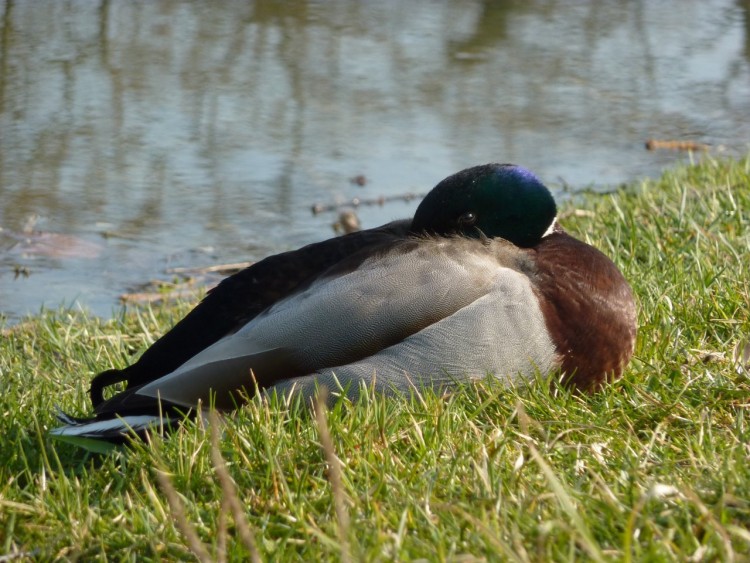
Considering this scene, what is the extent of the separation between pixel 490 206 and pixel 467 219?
89 millimetres

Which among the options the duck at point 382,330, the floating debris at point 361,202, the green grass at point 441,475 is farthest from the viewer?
the floating debris at point 361,202

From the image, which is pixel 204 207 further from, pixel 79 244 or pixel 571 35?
pixel 571 35

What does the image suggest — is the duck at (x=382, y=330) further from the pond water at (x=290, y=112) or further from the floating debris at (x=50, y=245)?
the floating debris at (x=50, y=245)

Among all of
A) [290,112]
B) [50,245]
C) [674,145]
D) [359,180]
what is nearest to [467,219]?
[50,245]

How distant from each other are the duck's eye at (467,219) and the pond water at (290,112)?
105 inches

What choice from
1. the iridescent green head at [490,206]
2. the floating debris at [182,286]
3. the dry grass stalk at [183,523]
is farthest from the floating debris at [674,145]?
the dry grass stalk at [183,523]

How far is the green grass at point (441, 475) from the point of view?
2.38 meters

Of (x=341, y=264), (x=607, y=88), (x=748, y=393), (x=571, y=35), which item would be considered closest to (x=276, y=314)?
(x=341, y=264)

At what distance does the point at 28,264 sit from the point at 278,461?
4.26 meters

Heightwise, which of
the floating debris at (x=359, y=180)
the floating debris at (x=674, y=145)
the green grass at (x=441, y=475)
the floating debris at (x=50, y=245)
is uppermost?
the green grass at (x=441, y=475)

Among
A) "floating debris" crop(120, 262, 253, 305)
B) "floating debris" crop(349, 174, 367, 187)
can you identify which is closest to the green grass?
"floating debris" crop(120, 262, 253, 305)

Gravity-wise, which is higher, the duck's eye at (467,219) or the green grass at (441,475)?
the duck's eye at (467,219)

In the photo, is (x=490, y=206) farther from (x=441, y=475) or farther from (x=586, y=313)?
(x=441, y=475)

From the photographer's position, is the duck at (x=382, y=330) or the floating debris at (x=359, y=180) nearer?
the duck at (x=382, y=330)
